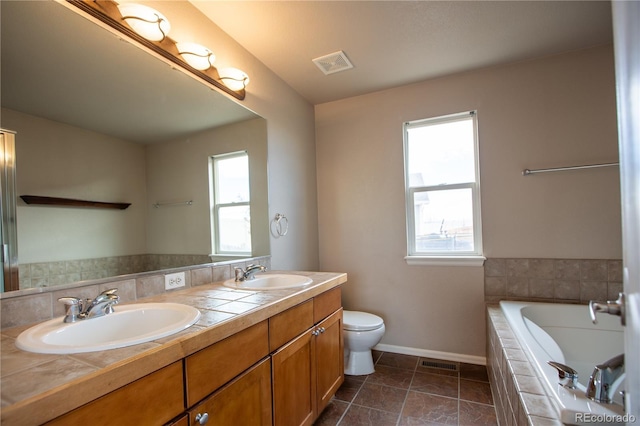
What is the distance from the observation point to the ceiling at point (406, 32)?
1695mm

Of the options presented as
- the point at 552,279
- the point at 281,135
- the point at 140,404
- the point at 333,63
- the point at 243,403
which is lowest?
the point at 243,403

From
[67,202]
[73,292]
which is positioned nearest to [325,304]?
[73,292]

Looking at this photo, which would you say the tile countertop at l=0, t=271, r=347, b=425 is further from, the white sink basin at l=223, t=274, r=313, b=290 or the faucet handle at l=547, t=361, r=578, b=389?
the faucet handle at l=547, t=361, r=578, b=389

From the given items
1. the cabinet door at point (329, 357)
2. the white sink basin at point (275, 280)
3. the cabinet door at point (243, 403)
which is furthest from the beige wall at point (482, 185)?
the cabinet door at point (243, 403)

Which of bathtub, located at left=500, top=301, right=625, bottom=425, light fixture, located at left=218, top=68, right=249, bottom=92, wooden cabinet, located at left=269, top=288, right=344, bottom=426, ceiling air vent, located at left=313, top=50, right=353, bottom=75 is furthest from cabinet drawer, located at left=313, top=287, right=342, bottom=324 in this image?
ceiling air vent, located at left=313, top=50, right=353, bottom=75

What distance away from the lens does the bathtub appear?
137cm

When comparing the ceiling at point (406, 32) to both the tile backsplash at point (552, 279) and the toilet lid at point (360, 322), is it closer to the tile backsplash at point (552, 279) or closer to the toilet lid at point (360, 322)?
the tile backsplash at point (552, 279)

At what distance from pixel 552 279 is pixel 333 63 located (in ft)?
7.70

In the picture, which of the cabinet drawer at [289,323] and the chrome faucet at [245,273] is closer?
the cabinet drawer at [289,323]

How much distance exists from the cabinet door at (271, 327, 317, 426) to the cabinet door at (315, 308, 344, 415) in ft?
0.25

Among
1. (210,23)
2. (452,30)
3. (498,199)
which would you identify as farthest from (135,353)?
(498,199)

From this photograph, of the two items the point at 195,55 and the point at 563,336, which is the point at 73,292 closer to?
the point at 195,55

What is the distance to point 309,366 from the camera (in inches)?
61.6

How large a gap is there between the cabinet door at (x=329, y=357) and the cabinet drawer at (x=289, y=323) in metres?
0.16
